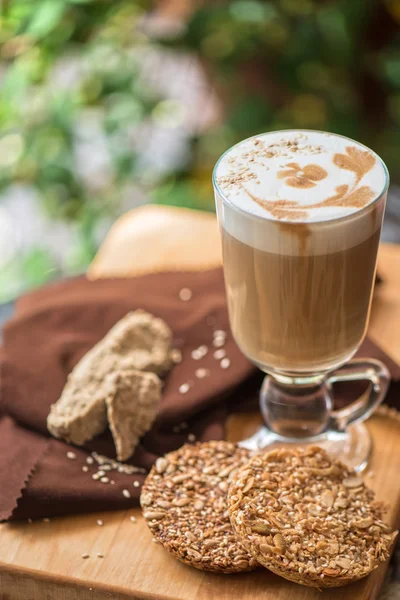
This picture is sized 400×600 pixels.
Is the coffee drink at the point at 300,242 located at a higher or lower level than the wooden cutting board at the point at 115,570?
higher

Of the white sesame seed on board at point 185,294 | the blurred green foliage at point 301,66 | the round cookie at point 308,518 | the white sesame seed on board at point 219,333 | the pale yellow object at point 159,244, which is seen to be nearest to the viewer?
the round cookie at point 308,518

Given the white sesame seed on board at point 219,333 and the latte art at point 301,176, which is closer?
the latte art at point 301,176

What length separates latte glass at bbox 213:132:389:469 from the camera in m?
1.29

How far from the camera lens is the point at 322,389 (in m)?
1.60

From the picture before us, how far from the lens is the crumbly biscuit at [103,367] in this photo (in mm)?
1523

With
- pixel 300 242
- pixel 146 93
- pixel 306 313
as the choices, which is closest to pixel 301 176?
pixel 300 242

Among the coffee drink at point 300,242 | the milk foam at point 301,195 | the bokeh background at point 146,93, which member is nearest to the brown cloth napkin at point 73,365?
the coffee drink at point 300,242

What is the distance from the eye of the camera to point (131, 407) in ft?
5.08

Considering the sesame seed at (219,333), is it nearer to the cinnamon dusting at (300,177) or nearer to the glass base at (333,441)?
A: the glass base at (333,441)

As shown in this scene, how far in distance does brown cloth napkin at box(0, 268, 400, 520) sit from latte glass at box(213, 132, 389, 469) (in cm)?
10

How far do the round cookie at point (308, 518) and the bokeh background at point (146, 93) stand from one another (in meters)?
1.15

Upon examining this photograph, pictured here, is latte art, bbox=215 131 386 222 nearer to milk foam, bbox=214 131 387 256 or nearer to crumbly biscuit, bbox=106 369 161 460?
milk foam, bbox=214 131 387 256

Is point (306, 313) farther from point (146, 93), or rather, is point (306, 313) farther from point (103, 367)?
point (146, 93)

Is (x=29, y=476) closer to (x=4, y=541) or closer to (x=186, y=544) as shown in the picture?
(x=4, y=541)
